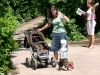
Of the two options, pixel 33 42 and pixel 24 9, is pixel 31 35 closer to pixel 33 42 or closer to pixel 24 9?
pixel 33 42

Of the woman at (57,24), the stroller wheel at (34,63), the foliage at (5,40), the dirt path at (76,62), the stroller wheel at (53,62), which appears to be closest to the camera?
the foliage at (5,40)

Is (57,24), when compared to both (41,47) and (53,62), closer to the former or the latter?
(41,47)

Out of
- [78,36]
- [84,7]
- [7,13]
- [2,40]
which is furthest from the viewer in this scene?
[84,7]

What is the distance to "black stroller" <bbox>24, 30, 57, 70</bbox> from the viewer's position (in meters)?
9.49

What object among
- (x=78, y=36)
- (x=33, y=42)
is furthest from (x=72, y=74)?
(x=78, y=36)

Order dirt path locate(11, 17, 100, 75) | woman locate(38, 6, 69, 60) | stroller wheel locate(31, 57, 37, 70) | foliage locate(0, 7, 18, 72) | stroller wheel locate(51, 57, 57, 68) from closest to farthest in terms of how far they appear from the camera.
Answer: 1. foliage locate(0, 7, 18, 72)
2. dirt path locate(11, 17, 100, 75)
3. stroller wheel locate(31, 57, 37, 70)
4. woman locate(38, 6, 69, 60)
5. stroller wheel locate(51, 57, 57, 68)

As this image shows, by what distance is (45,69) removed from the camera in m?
9.56

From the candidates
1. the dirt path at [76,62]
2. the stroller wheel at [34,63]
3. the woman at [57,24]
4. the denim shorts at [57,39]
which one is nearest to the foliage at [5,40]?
the dirt path at [76,62]

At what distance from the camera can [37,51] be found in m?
9.55

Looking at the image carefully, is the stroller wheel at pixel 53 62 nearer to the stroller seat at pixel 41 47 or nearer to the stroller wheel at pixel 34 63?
the stroller seat at pixel 41 47

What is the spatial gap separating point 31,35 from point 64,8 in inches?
216

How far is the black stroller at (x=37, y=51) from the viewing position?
9492 millimetres

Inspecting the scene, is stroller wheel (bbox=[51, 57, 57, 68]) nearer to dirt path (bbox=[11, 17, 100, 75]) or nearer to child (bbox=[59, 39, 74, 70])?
dirt path (bbox=[11, 17, 100, 75])

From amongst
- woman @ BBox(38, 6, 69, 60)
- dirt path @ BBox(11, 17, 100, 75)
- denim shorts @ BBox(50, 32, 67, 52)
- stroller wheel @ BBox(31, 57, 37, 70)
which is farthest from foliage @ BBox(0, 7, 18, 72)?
denim shorts @ BBox(50, 32, 67, 52)
